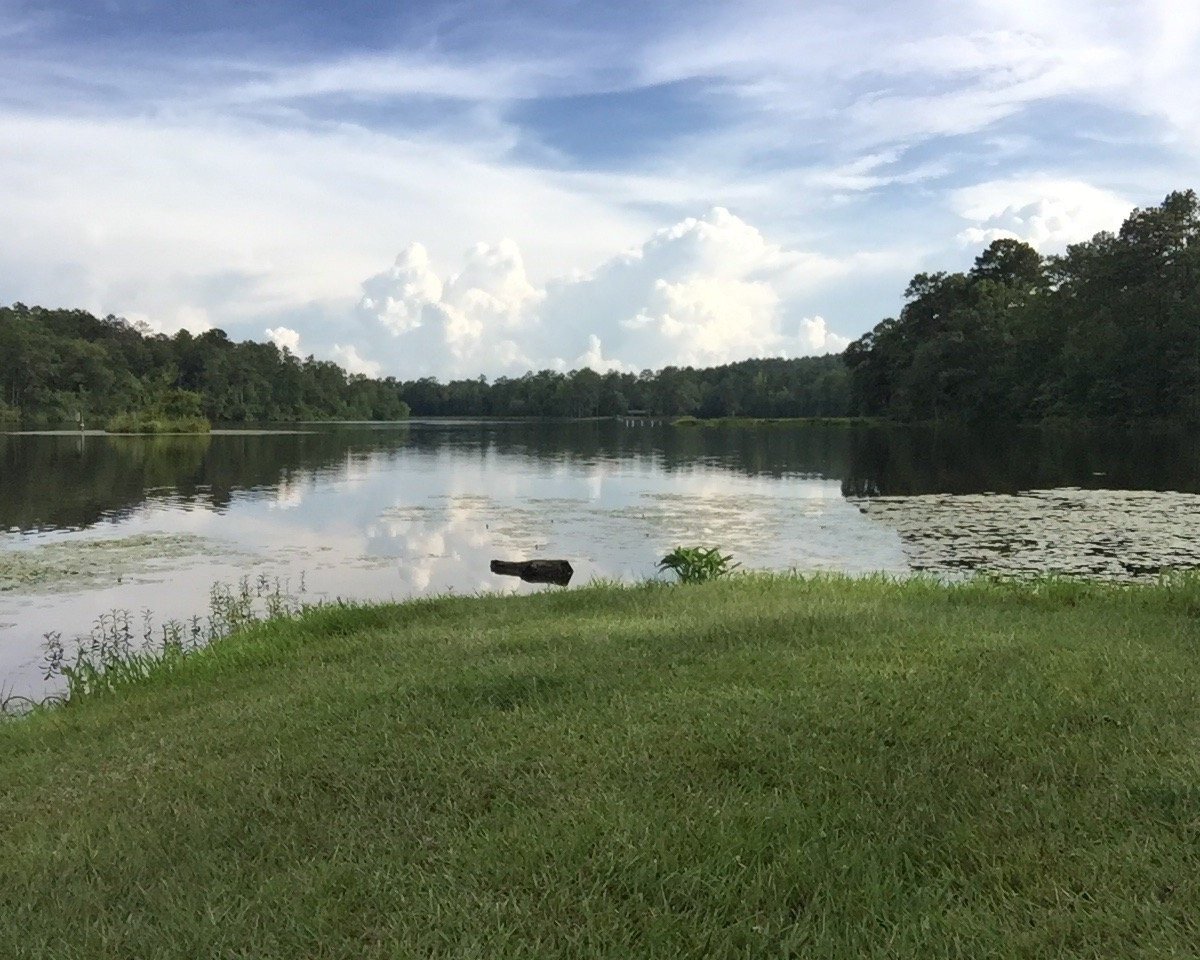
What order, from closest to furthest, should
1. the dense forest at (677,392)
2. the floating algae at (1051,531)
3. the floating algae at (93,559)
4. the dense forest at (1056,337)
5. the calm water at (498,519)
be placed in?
1. the floating algae at (93,559)
2. the calm water at (498,519)
3. the floating algae at (1051,531)
4. the dense forest at (1056,337)
5. the dense forest at (677,392)

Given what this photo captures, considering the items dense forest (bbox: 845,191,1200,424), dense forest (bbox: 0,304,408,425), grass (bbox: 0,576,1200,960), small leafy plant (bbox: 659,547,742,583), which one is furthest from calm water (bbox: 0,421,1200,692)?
dense forest (bbox: 0,304,408,425)

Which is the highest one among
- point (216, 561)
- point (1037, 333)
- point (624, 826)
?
point (1037, 333)

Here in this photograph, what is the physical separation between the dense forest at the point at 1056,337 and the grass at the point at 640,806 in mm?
66842

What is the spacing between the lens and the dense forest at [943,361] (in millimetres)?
64188

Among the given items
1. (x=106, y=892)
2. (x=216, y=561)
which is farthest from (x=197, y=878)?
(x=216, y=561)

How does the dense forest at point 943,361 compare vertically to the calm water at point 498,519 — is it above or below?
above

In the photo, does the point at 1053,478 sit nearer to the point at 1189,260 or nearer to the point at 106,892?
the point at 106,892

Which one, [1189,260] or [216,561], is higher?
[1189,260]

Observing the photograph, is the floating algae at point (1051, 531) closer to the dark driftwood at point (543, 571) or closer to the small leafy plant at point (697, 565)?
the small leafy plant at point (697, 565)

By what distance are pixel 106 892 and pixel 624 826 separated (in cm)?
201

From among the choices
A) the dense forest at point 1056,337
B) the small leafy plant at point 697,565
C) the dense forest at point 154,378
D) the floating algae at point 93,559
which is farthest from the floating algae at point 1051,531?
the dense forest at point 154,378

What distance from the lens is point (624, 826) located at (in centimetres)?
373

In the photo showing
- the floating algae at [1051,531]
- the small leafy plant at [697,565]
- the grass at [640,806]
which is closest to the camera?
the grass at [640,806]

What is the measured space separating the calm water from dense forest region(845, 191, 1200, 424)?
73.0 feet
